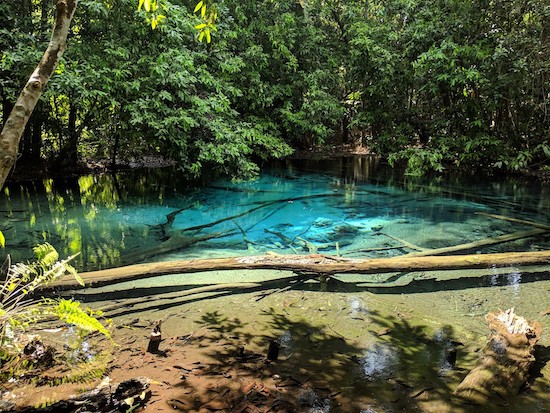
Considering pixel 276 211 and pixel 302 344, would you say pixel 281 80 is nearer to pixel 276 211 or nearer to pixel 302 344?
pixel 276 211

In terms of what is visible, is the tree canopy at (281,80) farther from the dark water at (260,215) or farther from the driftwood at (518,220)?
the driftwood at (518,220)

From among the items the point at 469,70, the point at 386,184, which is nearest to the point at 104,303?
the point at 386,184

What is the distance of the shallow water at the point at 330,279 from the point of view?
2662mm

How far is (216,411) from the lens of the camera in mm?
2154

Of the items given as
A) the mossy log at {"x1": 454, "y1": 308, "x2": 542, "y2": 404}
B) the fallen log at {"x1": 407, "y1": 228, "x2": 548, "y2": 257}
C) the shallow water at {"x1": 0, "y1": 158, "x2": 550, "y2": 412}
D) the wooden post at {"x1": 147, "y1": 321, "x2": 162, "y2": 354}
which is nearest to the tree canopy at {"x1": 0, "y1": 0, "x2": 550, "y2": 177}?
the shallow water at {"x1": 0, "y1": 158, "x2": 550, "y2": 412}

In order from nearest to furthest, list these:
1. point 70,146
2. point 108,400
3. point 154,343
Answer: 1. point 108,400
2. point 154,343
3. point 70,146

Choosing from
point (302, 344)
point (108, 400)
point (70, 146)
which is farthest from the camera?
point (70, 146)

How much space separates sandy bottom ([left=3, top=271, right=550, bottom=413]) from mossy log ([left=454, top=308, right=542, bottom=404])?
7 cm

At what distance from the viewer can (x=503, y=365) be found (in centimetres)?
245

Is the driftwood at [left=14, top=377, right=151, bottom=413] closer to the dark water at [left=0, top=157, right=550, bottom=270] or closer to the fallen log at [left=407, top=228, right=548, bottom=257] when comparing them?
the dark water at [left=0, top=157, right=550, bottom=270]

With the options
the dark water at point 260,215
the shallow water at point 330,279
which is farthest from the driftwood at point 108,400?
the dark water at point 260,215

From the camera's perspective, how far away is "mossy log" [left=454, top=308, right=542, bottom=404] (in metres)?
2.31

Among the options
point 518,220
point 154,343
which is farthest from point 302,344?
point 518,220

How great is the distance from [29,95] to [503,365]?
120 inches
